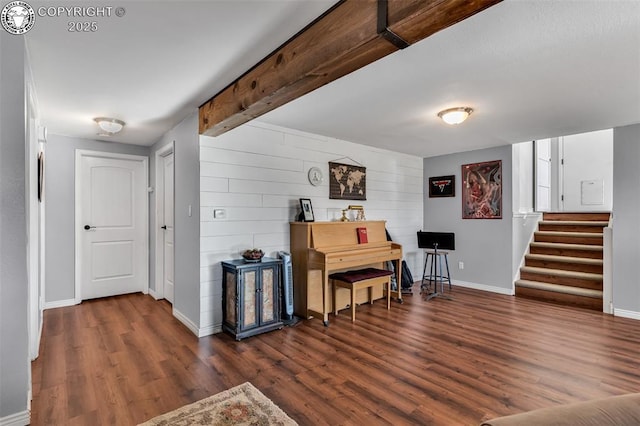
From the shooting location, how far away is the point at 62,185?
4.29 m

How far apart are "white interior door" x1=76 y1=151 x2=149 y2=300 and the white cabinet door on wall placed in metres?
7.81

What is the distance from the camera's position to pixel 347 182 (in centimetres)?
460

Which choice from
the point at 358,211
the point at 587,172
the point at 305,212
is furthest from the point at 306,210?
the point at 587,172

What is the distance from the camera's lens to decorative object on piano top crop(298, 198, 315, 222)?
3.91 meters

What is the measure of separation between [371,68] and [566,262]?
4486 mm

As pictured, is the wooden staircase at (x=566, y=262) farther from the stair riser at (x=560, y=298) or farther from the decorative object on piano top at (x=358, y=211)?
the decorative object on piano top at (x=358, y=211)

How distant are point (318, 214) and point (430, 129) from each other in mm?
1795

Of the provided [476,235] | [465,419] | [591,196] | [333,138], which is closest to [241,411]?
[465,419]

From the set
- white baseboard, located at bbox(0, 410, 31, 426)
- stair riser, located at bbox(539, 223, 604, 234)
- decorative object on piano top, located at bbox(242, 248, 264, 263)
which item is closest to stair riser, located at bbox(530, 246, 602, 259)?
stair riser, located at bbox(539, 223, 604, 234)

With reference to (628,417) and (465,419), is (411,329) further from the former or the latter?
(628,417)

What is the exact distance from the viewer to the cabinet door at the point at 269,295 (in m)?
3.33

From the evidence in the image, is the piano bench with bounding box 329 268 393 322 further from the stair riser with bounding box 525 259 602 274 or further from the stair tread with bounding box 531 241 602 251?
the stair tread with bounding box 531 241 602 251

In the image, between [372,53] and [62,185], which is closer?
[372,53]

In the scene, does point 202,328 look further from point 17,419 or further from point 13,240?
point 13,240
